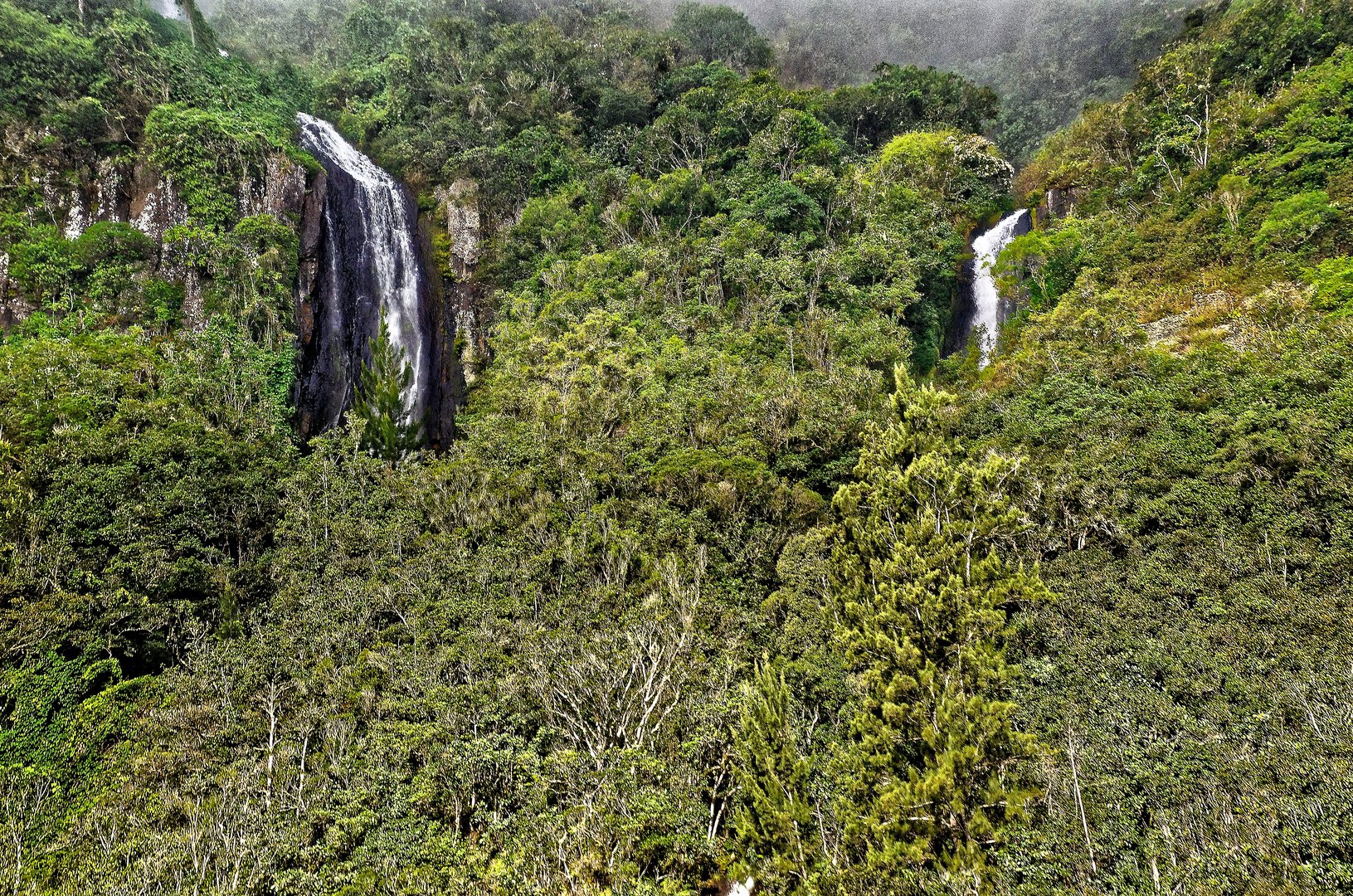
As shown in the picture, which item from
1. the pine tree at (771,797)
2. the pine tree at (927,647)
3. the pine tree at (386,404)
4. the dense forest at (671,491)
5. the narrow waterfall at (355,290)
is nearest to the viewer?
the dense forest at (671,491)

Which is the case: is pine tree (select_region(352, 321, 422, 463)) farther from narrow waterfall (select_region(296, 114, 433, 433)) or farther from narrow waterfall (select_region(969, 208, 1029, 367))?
narrow waterfall (select_region(969, 208, 1029, 367))

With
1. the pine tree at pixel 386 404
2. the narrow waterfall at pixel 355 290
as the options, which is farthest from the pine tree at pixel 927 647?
the narrow waterfall at pixel 355 290

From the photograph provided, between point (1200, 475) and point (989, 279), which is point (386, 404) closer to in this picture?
point (1200, 475)

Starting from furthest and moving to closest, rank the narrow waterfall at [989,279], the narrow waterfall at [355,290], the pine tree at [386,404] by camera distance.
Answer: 1. the narrow waterfall at [989,279]
2. the narrow waterfall at [355,290]
3. the pine tree at [386,404]

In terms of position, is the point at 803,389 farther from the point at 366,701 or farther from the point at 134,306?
the point at 134,306

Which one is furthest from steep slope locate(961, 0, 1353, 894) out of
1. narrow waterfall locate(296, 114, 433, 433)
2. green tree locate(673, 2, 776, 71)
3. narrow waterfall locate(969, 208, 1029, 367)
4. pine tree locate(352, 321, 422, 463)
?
green tree locate(673, 2, 776, 71)

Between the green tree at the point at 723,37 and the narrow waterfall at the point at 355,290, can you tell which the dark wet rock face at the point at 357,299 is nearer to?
the narrow waterfall at the point at 355,290

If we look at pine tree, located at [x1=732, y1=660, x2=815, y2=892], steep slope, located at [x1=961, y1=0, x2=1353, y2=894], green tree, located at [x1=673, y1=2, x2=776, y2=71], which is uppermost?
green tree, located at [x1=673, y1=2, x2=776, y2=71]
